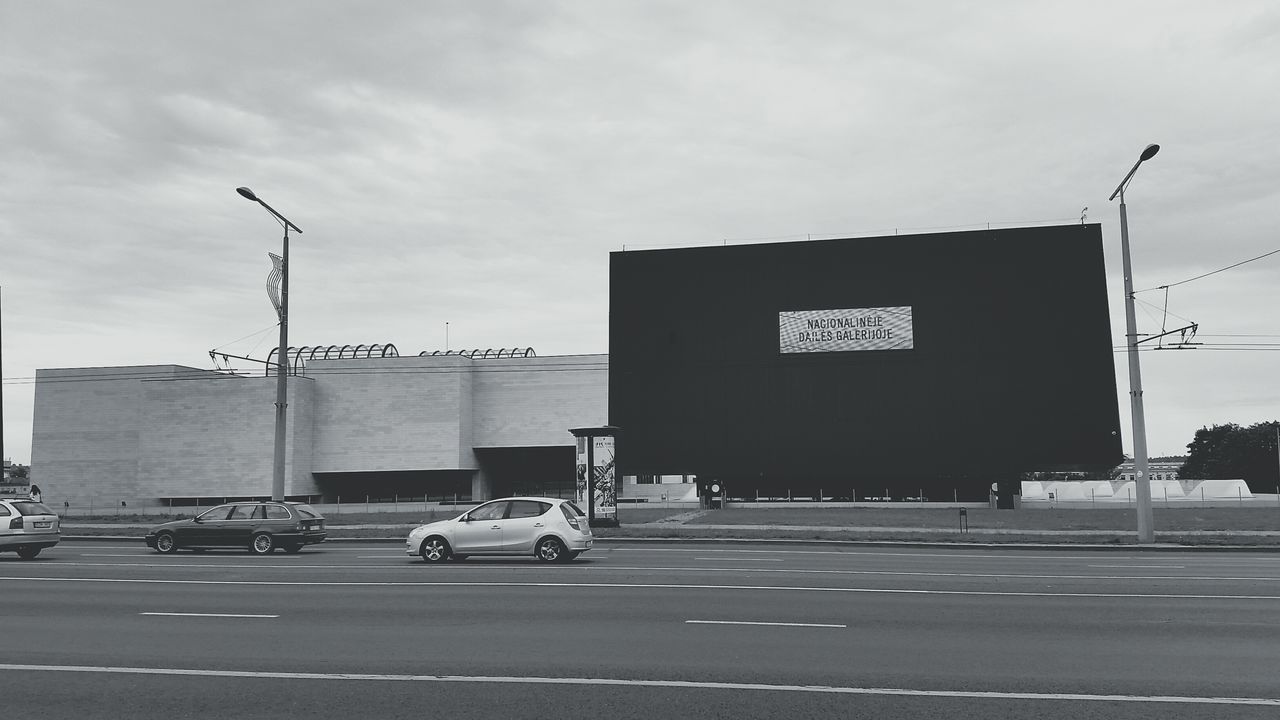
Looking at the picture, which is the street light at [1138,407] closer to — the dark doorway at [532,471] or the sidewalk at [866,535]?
the sidewalk at [866,535]

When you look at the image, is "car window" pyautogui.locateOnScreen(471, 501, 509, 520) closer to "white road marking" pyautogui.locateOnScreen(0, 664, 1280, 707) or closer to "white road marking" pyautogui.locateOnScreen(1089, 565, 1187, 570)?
"white road marking" pyautogui.locateOnScreen(0, 664, 1280, 707)

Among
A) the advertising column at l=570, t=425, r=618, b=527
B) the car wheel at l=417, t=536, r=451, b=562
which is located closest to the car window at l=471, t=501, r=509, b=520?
the car wheel at l=417, t=536, r=451, b=562

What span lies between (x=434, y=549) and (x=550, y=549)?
2544 millimetres

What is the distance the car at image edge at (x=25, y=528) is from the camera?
22.7 meters

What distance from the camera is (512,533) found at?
2047 cm

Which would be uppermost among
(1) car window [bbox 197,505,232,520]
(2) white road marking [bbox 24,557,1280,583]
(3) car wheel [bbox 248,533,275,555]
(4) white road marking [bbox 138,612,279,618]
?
(1) car window [bbox 197,505,232,520]

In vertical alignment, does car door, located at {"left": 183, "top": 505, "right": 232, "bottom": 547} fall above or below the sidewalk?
above

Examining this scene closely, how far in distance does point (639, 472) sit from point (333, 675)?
185 feet

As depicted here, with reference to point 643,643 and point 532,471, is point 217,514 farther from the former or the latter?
point 532,471

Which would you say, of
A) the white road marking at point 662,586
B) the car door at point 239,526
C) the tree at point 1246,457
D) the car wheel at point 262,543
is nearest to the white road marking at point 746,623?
the white road marking at point 662,586

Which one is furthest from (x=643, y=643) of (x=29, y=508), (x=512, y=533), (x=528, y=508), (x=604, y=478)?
(x=604, y=478)

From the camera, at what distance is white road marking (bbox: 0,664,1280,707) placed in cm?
768

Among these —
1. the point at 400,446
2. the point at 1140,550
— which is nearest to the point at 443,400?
the point at 400,446

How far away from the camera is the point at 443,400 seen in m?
68.9
